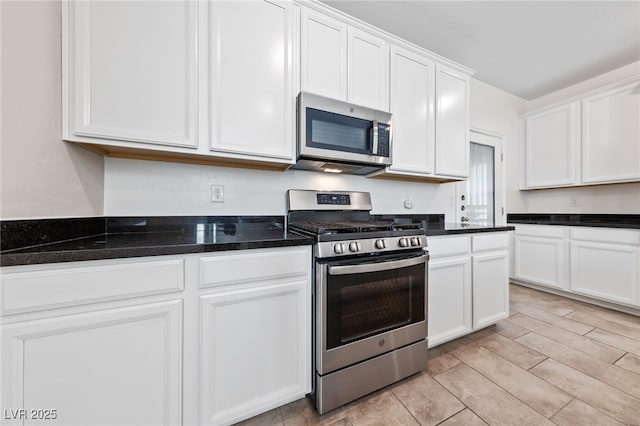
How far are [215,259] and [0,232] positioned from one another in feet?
2.30

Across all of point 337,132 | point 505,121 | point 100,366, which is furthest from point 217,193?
point 505,121

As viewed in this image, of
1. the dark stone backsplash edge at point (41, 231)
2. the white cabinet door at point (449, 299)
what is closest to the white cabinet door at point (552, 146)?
the white cabinet door at point (449, 299)

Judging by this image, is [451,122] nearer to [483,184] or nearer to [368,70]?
[368,70]

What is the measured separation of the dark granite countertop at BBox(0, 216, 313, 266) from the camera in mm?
862

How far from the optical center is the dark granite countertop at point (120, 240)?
2.83 ft

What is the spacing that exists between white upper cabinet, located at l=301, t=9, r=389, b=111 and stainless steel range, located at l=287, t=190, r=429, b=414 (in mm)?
969

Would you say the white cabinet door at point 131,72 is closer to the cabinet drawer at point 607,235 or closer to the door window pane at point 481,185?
the door window pane at point 481,185

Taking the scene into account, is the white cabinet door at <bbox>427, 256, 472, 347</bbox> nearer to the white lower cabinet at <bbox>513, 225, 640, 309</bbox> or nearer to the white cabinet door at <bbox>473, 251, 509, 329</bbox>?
the white cabinet door at <bbox>473, 251, 509, 329</bbox>

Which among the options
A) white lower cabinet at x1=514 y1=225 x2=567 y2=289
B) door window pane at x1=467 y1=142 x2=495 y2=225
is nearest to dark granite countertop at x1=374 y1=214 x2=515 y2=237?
door window pane at x1=467 y1=142 x2=495 y2=225

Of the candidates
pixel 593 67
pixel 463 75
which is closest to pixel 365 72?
pixel 463 75

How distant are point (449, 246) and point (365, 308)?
0.87m

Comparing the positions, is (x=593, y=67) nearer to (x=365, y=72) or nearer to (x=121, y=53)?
(x=365, y=72)

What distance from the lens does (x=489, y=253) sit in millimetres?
2041

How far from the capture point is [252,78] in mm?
1457
